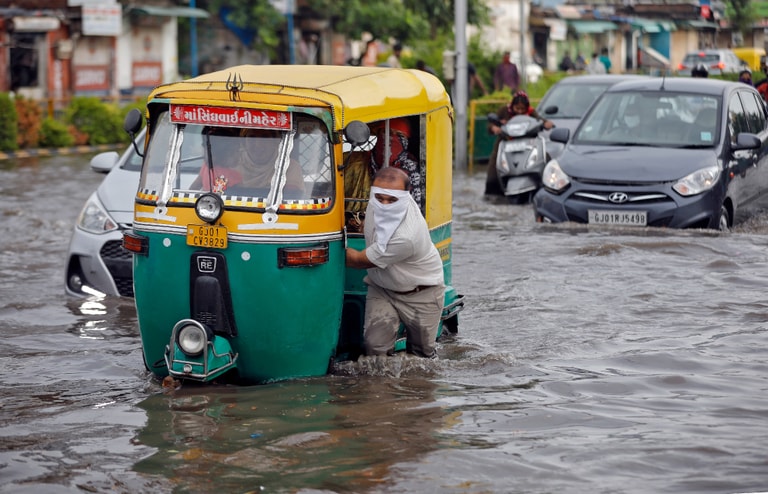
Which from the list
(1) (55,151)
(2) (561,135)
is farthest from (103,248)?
(1) (55,151)

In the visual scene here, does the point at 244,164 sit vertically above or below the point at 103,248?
above

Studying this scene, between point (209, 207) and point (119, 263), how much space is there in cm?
334

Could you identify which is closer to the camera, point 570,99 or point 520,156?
point 520,156

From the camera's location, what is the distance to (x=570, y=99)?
1898 cm

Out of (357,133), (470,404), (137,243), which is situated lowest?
(470,404)

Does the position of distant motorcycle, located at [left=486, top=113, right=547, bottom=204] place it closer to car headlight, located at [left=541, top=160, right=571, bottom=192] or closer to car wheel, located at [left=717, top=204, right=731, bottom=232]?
car headlight, located at [left=541, top=160, right=571, bottom=192]

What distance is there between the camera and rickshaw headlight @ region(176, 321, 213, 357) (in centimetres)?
696

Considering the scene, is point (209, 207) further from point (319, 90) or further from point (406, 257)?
point (406, 257)

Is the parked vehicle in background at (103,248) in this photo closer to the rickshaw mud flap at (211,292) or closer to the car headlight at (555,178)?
the rickshaw mud flap at (211,292)

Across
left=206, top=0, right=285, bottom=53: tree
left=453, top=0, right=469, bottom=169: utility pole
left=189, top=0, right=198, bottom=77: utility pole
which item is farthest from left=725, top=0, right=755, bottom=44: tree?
left=453, top=0, right=469, bottom=169: utility pole

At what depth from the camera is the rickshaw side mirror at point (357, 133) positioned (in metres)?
6.88

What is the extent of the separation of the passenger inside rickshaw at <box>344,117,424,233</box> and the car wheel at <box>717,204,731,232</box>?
5.41 meters

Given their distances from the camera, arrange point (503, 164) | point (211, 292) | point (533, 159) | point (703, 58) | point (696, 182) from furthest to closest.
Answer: point (703, 58)
point (503, 164)
point (533, 159)
point (696, 182)
point (211, 292)

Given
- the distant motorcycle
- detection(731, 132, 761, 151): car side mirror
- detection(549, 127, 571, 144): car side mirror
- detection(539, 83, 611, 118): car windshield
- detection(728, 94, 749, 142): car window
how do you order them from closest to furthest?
detection(731, 132, 761, 151): car side mirror < detection(728, 94, 749, 142): car window < detection(549, 127, 571, 144): car side mirror < the distant motorcycle < detection(539, 83, 611, 118): car windshield
